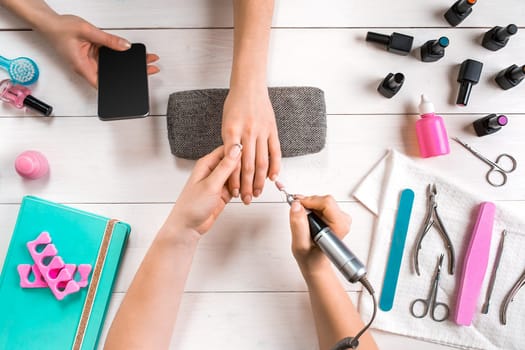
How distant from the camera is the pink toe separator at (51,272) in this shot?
752mm

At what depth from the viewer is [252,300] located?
78cm

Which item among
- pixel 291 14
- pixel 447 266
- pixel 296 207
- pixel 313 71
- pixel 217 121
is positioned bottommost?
pixel 447 266

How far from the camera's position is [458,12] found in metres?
0.77

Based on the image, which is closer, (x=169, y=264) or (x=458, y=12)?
(x=169, y=264)

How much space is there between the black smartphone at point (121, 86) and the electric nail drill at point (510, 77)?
24.6 inches

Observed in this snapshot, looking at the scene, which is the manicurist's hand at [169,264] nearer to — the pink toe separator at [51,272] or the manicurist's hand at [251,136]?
the manicurist's hand at [251,136]

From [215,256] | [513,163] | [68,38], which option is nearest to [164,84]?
[68,38]

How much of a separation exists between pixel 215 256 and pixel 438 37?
1.86 feet

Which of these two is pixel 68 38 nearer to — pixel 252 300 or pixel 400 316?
pixel 252 300

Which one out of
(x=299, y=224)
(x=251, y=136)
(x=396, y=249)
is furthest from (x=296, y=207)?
(x=396, y=249)

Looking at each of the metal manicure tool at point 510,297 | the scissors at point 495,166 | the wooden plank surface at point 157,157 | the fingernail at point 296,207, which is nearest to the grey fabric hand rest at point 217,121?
the wooden plank surface at point 157,157

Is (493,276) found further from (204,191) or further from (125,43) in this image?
(125,43)

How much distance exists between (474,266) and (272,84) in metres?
0.48

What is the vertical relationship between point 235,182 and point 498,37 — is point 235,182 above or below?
below
